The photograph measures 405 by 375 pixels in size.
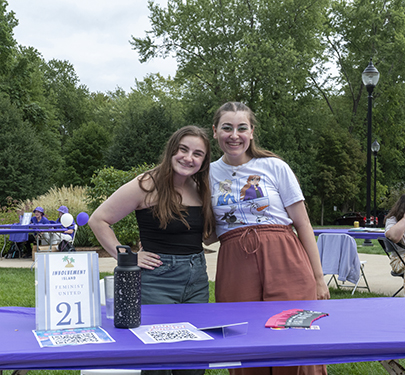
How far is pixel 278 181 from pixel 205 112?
25.6 m

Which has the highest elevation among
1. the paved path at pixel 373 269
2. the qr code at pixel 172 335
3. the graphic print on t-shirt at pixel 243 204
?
the graphic print on t-shirt at pixel 243 204

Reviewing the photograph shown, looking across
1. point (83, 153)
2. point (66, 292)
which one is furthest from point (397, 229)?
point (83, 153)

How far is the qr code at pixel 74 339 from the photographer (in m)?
1.51

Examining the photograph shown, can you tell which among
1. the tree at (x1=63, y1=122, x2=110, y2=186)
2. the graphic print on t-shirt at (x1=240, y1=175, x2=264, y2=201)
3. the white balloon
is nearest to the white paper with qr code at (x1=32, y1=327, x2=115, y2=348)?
the graphic print on t-shirt at (x1=240, y1=175, x2=264, y2=201)

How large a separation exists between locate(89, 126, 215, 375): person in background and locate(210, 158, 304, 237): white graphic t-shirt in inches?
3.6

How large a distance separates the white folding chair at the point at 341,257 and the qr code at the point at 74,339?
5.43m

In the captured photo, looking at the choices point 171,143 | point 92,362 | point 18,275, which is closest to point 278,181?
point 171,143

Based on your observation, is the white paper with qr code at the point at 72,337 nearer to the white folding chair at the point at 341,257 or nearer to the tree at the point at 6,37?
the white folding chair at the point at 341,257

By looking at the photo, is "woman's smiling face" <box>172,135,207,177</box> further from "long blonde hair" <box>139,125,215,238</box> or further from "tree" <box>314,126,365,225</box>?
"tree" <box>314,126,365,225</box>

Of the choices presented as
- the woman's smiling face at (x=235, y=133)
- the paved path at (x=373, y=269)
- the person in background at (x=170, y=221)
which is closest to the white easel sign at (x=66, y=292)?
the person in background at (x=170, y=221)

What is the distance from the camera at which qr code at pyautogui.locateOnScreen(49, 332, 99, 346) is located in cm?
151

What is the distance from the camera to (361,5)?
29.8m

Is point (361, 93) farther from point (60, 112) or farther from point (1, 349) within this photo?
point (1, 349)

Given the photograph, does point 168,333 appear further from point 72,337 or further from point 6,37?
point 6,37
